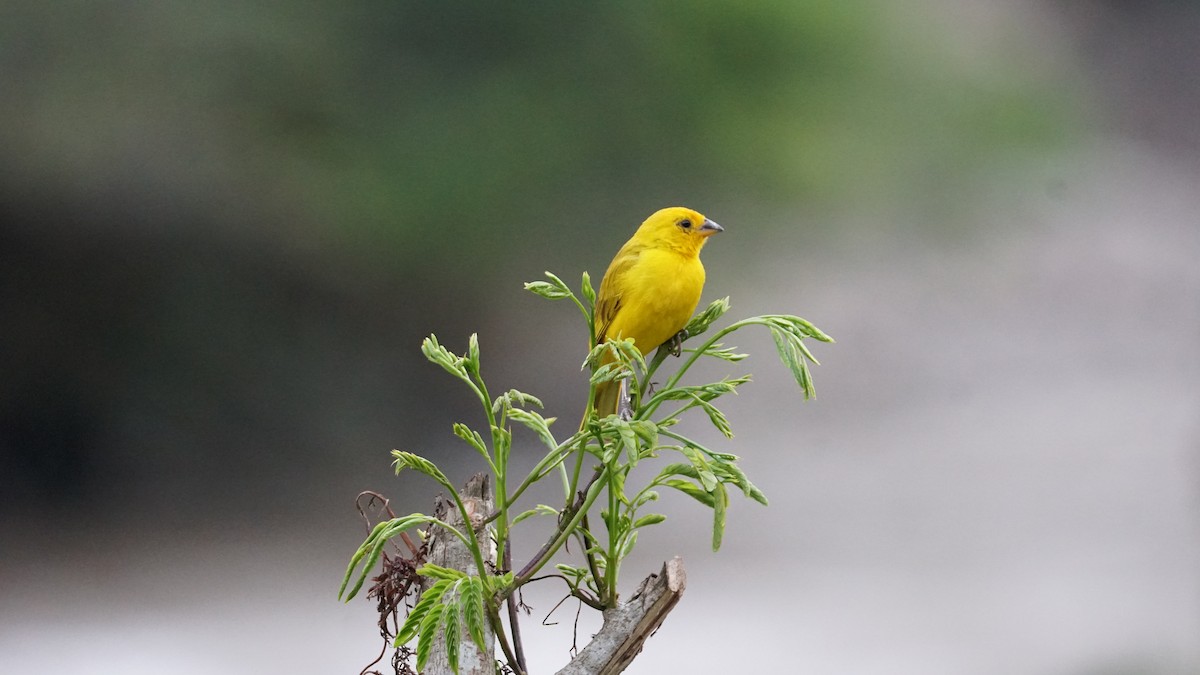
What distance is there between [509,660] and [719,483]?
309 millimetres

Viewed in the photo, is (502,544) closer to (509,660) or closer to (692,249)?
(509,660)

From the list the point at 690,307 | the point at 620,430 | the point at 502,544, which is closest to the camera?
the point at 620,430

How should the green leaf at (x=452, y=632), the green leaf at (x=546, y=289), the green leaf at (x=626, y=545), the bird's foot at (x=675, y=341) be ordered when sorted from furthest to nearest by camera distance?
the bird's foot at (x=675, y=341) < the green leaf at (x=626, y=545) < the green leaf at (x=546, y=289) < the green leaf at (x=452, y=632)

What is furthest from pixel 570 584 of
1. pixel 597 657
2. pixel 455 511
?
pixel 455 511

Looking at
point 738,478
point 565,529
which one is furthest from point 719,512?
point 565,529

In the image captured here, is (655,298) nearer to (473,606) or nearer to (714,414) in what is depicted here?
(714,414)

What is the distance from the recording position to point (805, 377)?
835 mm

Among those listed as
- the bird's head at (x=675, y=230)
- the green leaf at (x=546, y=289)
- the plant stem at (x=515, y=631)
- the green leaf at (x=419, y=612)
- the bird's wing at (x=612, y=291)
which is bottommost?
the green leaf at (x=419, y=612)

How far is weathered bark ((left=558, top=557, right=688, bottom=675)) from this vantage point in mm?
958

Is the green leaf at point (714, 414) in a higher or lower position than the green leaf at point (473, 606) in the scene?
higher

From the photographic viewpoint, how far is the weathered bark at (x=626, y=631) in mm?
958

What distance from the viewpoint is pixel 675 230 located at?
1158 mm

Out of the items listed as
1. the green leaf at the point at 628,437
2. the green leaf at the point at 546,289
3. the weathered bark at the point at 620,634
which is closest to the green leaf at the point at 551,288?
the green leaf at the point at 546,289

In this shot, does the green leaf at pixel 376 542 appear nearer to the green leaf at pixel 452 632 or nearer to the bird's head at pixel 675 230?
the green leaf at pixel 452 632
